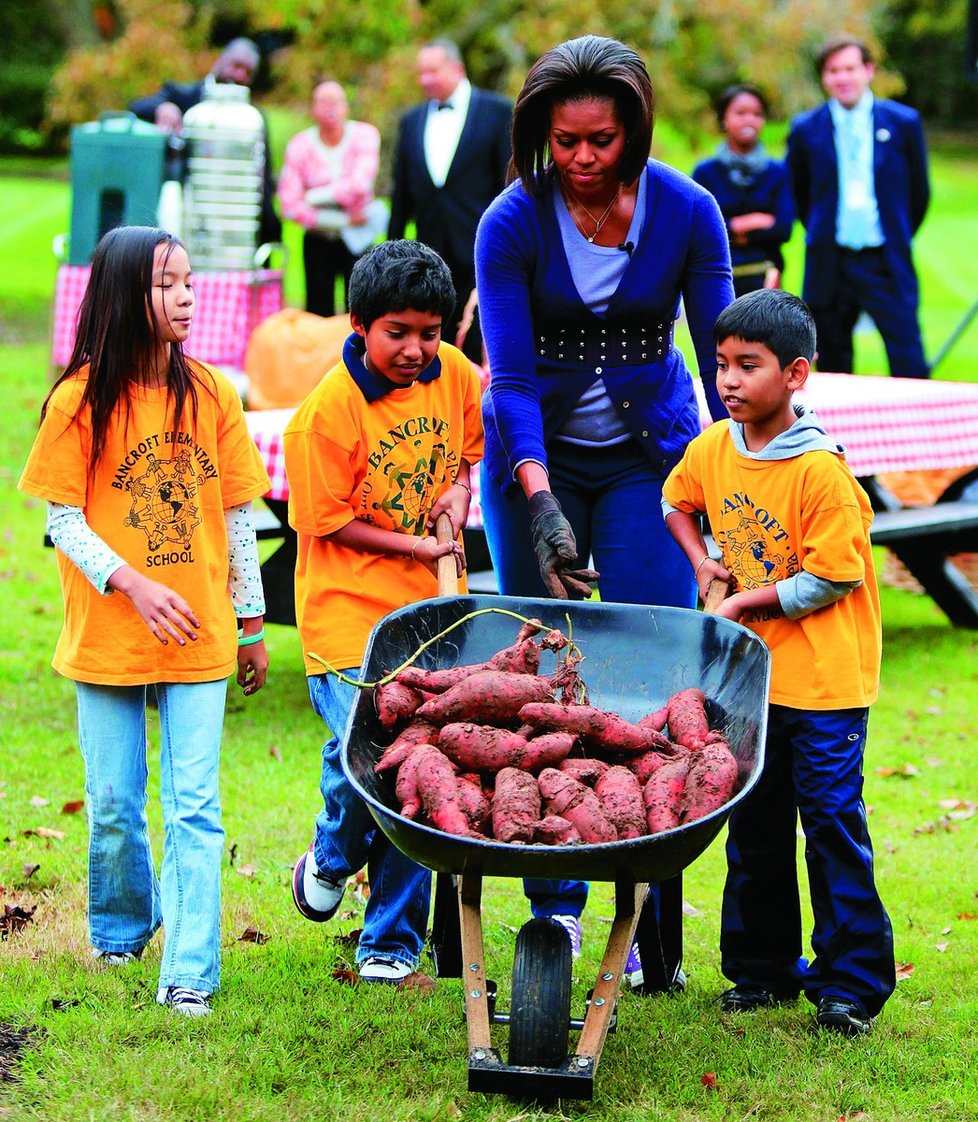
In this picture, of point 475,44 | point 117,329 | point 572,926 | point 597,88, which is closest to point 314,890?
point 572,926

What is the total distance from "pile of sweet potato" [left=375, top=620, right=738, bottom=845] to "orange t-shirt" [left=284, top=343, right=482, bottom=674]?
41cm

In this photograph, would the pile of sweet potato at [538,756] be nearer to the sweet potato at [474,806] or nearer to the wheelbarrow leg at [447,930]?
the sweet potato at [474,806]

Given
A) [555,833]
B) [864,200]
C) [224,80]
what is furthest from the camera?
[224,80]

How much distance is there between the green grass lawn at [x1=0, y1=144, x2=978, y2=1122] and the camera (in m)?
3.39

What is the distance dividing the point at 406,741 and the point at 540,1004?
0.59 metres

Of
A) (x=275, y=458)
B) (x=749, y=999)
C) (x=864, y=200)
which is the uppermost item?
(x=864, y=200)

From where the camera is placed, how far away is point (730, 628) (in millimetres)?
3492

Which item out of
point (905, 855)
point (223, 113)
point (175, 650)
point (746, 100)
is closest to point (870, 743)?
point (905, 855)

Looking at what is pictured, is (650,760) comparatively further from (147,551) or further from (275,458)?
(275,458)

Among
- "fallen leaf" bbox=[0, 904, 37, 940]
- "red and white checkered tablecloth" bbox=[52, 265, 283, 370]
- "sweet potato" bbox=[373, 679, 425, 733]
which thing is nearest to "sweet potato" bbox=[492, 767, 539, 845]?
"sweet potato" bbox=[373, 679, 425, 733]

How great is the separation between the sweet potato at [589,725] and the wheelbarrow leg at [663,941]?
2.04 ft

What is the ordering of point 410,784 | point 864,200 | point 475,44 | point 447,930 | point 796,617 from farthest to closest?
point 475,44, point 864,200, point 447,930, point 796,617, point 410,784

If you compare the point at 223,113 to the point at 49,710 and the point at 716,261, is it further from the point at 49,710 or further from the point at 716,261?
the point at 716,261

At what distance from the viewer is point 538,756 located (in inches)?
129
